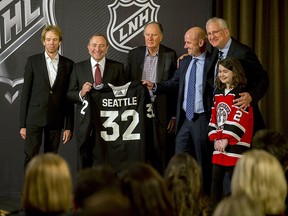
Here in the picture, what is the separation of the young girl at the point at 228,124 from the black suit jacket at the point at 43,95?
1.44 metres

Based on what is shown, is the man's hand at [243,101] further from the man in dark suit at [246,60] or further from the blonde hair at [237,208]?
the blonde hair at [237,208]

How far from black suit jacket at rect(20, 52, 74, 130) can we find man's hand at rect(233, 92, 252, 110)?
160 centimetres

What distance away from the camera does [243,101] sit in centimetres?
480

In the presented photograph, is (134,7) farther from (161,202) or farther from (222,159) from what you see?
(161,202)

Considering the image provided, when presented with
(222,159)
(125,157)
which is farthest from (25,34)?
(222,159)

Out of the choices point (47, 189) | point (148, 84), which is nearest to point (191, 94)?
point (148, 84)

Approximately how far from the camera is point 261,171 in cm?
286

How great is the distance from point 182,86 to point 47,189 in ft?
9.10

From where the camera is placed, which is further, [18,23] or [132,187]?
[18,23]

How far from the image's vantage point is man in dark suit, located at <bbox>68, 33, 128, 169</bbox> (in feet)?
18.0

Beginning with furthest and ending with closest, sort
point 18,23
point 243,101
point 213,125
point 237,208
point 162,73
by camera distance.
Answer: point 18,23, point 162,73, point 213,125, point 243,101, point 237,208

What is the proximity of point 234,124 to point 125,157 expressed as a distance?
3.71 ft

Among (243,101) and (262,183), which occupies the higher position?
Answer: (243,101)

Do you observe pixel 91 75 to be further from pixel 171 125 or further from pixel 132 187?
pixel 132 187
